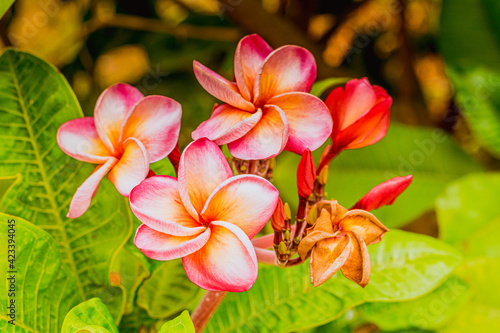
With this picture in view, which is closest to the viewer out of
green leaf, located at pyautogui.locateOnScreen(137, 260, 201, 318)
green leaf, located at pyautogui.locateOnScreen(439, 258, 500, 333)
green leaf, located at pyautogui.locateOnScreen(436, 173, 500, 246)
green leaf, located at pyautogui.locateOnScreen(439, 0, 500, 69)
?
green leaf, located at pyautogui.locateOnScreen(137, 260, 201, 318)

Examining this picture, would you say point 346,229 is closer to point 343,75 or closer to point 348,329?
point 348,329

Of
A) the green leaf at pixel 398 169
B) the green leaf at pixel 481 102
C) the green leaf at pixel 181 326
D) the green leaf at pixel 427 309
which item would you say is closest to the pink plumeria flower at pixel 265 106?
the green leaf at pixel 181 326

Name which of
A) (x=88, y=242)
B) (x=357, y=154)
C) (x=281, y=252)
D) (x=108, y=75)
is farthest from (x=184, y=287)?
(x=108, y=75)

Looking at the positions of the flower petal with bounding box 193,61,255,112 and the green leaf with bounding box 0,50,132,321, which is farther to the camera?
the green leaf with bounding box 0,50,132,321

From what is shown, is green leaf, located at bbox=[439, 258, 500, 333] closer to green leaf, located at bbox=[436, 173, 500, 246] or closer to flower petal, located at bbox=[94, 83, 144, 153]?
green leaf, located at bbox=[436, 173, 500, 246]

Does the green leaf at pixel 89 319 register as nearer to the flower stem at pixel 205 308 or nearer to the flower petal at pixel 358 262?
the flower stem at pixel 205 308

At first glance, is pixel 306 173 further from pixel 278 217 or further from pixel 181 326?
pixel 181 326

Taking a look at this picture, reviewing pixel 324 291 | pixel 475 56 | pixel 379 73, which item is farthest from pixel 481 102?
pixel 324 291

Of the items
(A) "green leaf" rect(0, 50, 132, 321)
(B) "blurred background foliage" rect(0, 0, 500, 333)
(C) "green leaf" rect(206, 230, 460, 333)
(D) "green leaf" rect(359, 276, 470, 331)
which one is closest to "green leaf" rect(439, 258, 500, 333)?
(B) "blurred background foliage" rect(0, 0, 500, 333)
